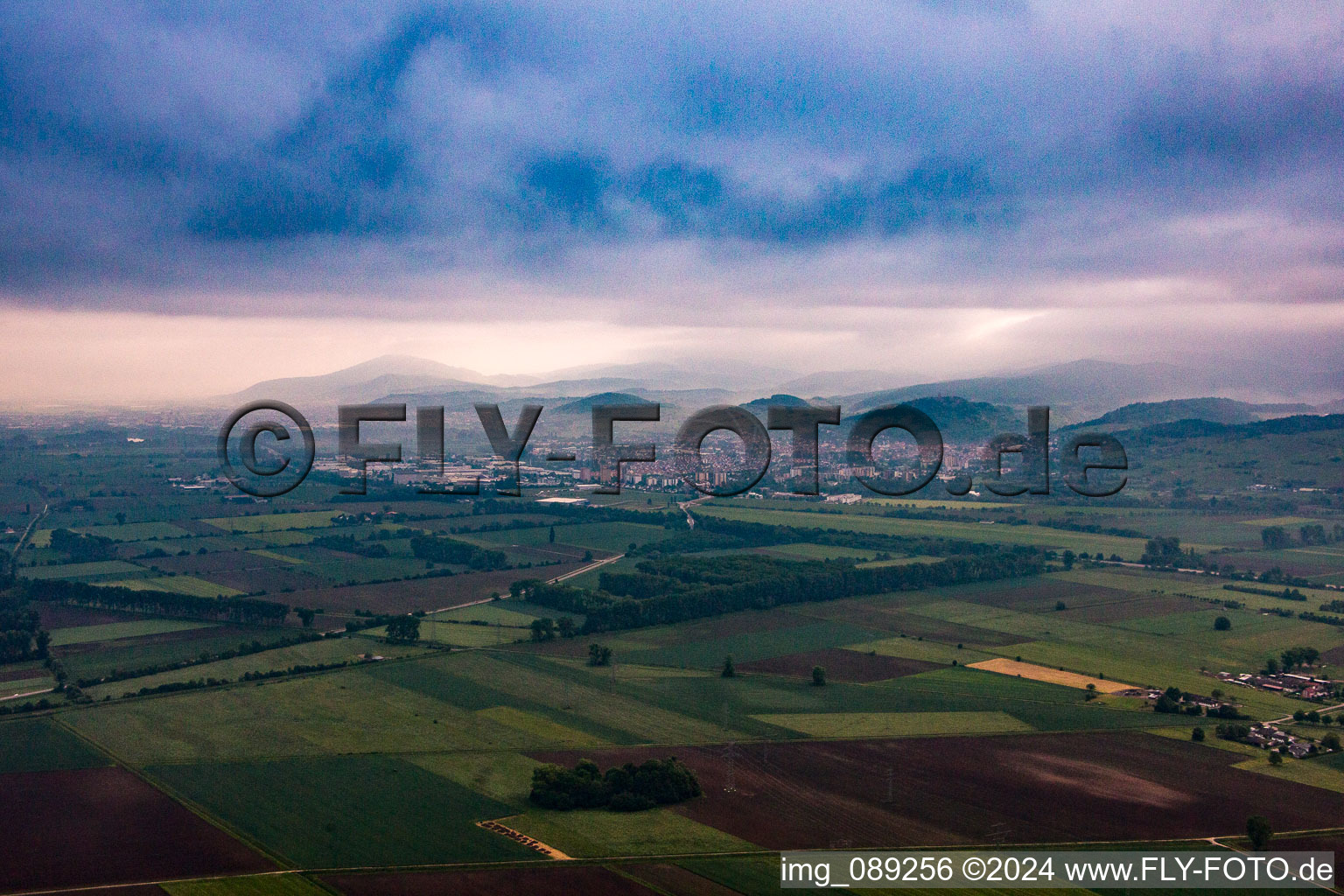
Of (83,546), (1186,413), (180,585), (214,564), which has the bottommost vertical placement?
(180,585)

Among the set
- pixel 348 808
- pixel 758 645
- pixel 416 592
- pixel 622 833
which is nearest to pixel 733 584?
pixel 758 645

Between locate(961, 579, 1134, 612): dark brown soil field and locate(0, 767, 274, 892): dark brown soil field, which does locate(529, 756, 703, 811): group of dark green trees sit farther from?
locate(961, 579, 1134, 612): dark brown soil field

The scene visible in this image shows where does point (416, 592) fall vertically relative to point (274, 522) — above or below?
below

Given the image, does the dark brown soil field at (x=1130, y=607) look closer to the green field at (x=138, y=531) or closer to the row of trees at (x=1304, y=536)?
the row of trees at (x=1304, y=536)

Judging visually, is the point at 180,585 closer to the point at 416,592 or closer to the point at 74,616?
→ the point at 74,616

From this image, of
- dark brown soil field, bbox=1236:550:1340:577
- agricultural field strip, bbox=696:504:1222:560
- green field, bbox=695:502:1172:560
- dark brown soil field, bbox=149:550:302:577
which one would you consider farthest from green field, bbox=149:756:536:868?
dark brown soil field, bbox=1236:550:1340:577

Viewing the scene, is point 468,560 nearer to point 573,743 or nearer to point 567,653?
point 567,653

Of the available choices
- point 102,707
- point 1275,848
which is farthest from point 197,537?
point 1275,848

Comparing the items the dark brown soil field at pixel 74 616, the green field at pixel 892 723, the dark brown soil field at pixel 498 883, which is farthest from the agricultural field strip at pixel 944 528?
the dark brown soil field at pixel 498 883
